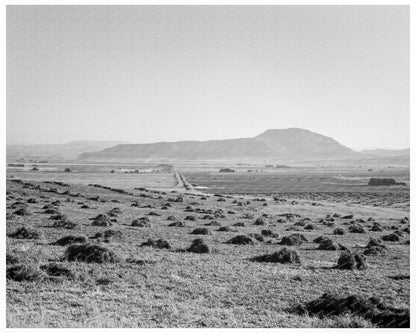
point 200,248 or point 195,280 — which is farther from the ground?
point 195,280

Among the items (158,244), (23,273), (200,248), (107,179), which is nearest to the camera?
(23,273)

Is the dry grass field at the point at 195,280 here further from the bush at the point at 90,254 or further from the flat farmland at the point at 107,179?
the flat farmland at the point at 107,179

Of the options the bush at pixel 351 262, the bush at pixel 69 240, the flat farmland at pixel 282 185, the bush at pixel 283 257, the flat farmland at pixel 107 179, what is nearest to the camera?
the bush at pixel 351 262

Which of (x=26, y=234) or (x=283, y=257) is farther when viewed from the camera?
(x=26, y=234)

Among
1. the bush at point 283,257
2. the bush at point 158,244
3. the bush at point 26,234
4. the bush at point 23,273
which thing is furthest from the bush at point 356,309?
the bush at point 26,234

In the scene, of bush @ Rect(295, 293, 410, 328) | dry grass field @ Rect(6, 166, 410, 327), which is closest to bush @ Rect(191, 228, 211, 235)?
dry grass field @ Rect(6, 166, 410, 327)

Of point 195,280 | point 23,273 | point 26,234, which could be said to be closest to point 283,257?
point 195,280

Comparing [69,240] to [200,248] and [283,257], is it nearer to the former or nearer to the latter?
[200,248]

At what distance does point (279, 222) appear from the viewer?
3419 cm

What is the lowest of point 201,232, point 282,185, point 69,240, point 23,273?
point 282,185

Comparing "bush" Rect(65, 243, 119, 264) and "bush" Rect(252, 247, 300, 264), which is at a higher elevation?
"bush" Rect(65, 243, 119, 264)

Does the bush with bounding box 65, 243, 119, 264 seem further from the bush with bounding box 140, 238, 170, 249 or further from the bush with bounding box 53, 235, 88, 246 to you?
the bush with bounding box 140, 238, 170, 249

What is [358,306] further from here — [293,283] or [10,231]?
[10,231]

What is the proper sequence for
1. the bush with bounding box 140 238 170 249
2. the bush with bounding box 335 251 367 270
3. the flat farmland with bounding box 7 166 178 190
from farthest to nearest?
the flat farmland with bounding box 7 166 178 190 → the bush with bounding box 140 238 170 249 → the bush with bounding box 335 251 367 270
